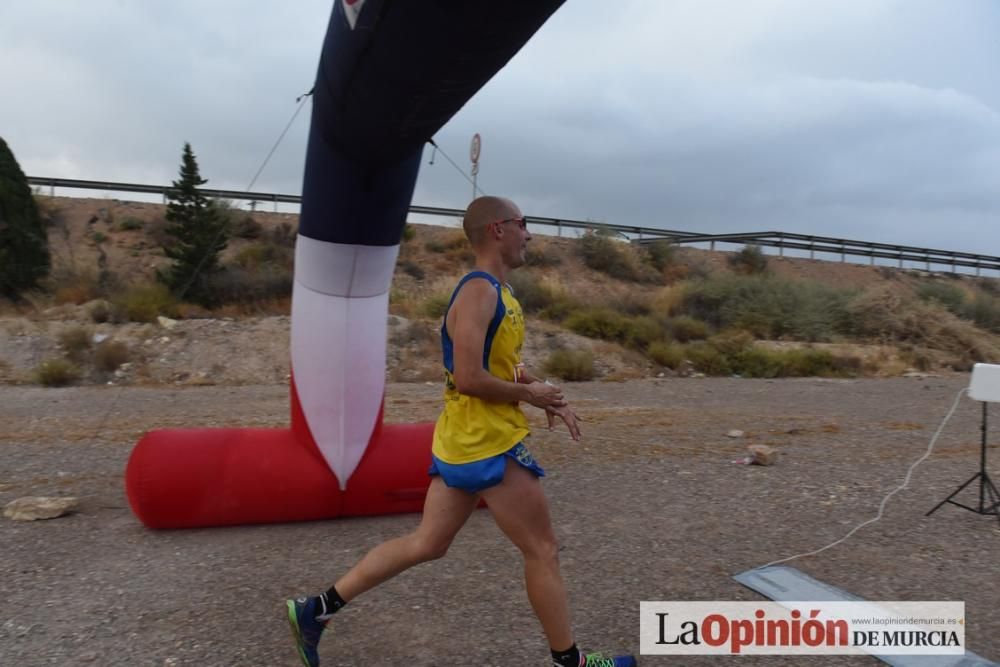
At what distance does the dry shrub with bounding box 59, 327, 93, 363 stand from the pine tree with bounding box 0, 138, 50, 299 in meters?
5.51

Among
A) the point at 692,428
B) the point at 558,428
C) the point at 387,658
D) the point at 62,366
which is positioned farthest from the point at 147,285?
the point at 387,658

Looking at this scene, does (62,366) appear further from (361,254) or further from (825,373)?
(825,373)

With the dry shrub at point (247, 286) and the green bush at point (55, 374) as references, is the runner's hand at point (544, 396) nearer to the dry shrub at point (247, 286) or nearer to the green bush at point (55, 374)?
the green bush at point (55, 374)

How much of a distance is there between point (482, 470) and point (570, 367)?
12598 mm

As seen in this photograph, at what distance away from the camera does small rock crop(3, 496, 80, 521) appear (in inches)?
192

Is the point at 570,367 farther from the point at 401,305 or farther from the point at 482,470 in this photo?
the point at 482,470

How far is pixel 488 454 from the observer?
8.53 ft

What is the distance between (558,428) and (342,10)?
6.57 m

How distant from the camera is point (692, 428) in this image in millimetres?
8727

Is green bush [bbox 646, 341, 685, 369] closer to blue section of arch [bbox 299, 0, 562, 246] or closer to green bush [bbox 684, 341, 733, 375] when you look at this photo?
green bush [bbox 684, 341, 733, 375]

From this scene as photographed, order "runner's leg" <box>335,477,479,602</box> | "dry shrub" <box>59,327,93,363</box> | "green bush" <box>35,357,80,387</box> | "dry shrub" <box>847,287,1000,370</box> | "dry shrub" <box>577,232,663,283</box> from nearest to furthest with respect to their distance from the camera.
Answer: "runner's leg" <box>335,477,479,602</box> < "green bush" <box>35,357,80,387</box> < "dry shrub" <box>59,327,93,363</box> < "dry shrub" <box>847,287,1000,370</box> < "dry shrub" <box>577,232,663,283</box>

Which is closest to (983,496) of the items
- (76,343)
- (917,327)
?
(76,343)

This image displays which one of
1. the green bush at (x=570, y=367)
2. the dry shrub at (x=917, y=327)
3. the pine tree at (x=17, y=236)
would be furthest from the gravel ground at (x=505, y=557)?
the dry shrub at (x=917, y=327)

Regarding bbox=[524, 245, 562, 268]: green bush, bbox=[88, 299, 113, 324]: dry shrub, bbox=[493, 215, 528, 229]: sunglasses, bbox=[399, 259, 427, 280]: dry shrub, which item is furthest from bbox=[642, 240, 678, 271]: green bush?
bbox=[493, 215, 528, 229]: sunglasses
